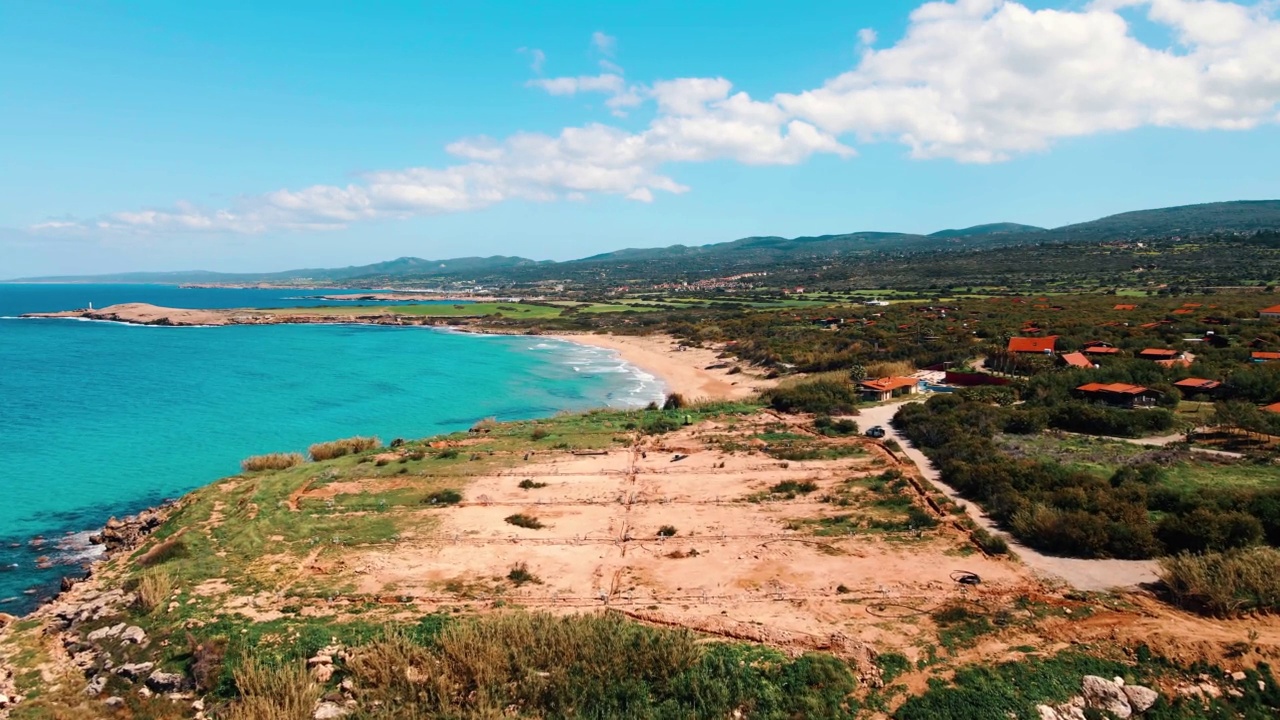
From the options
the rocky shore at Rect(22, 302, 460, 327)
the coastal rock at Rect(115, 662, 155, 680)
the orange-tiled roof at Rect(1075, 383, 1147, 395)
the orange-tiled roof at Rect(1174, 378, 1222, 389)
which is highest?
the rocky shore at Rect(22, 302, 460, 327)

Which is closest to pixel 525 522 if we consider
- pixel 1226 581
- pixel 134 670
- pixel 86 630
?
pixel 134 670

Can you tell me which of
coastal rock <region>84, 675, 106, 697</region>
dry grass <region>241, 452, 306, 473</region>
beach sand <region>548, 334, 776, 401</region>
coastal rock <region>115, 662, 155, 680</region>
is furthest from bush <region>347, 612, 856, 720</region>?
beach sand <region>548, 334, 776, 401</region>

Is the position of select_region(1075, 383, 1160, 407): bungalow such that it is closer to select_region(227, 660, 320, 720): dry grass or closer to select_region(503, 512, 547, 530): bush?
select_region(503, 512, 547, 530): bush

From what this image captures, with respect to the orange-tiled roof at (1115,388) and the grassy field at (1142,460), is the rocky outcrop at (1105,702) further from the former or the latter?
the orange-tiled roof at (1115,388)

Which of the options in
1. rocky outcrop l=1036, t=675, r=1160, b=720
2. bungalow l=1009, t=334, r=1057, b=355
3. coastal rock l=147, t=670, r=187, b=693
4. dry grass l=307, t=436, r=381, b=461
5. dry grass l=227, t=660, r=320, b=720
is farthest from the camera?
bungalow l=1009, t=334, r=1057, b=355

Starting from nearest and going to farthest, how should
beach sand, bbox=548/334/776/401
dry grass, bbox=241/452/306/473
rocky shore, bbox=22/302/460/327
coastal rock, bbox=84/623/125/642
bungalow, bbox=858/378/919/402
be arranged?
coastal rock, bbox=84/623/125/642, dry grass, bbox=241/452/306/473, bungalow, bbox=858/378/919/402, beach sand, bbox=548/334/776/401, rocky shore, bbox=22/302/460/327
